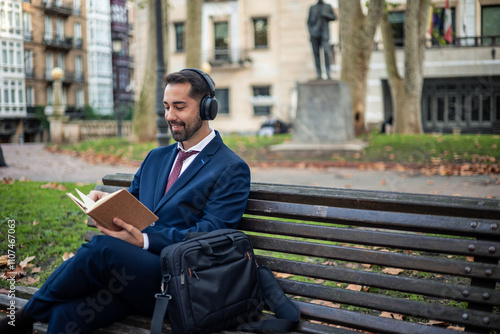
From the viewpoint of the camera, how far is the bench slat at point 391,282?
94.3 inches

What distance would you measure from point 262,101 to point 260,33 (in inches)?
192

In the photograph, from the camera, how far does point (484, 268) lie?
7.80 ft

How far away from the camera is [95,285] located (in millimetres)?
2627

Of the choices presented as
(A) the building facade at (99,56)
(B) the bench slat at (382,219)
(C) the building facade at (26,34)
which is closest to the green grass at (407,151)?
(A) the building facade at (99,56)

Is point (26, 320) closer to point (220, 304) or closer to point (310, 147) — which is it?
point (220, 304)

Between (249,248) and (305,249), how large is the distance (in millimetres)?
338

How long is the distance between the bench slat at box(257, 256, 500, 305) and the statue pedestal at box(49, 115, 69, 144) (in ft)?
73.5

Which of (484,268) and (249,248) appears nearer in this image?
(484,268)

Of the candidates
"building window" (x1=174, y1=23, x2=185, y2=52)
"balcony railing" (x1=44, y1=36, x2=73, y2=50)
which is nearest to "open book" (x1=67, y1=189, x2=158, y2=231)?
"balcony railing" (x1=44, y1=36, x2=73, y2=50)

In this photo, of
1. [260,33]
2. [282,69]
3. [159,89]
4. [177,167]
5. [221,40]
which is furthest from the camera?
[221,40]

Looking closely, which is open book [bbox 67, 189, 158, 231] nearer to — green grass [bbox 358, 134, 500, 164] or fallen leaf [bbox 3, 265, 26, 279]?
fallen leaf [bbox 3, 265, 26, 279]

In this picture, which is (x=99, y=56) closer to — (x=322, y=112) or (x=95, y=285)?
(x=322, y=112)

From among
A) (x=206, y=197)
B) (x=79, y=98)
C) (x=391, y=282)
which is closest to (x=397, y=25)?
(x=79, y=98)

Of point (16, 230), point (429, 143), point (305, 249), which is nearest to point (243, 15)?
point (429, 143)
